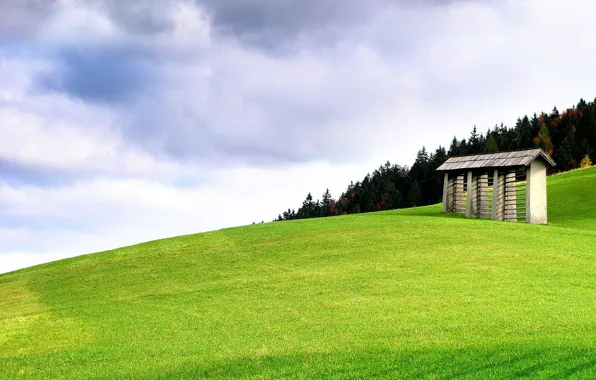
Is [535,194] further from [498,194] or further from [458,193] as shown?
[458,193]

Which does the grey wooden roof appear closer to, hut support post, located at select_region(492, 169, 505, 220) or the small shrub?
hut support post, located at select_region(492, 169, 505, 220)

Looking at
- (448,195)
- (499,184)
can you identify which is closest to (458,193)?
(448,195)

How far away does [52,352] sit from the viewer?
19.2 metres

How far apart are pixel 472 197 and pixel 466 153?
9198 cm

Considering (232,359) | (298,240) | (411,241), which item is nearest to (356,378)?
(232,359)

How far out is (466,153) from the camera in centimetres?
14100

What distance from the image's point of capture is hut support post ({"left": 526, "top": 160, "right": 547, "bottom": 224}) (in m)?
47.9

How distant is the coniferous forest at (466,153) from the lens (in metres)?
127

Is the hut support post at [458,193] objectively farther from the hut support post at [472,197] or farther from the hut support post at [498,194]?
the hut support post at [498,194]

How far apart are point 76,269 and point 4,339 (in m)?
17.2

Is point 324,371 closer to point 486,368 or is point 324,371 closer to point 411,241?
point 486,368

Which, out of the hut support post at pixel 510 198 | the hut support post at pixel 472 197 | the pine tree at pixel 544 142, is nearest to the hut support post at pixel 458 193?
the hut support post at pixel 472 197

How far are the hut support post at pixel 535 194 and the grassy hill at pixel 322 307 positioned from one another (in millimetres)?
5450

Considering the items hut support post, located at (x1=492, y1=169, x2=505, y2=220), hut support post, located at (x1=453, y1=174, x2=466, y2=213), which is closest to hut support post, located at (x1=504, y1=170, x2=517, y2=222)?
hut support post, located at (x1=492, y1=169, x2=505, y2=220)
